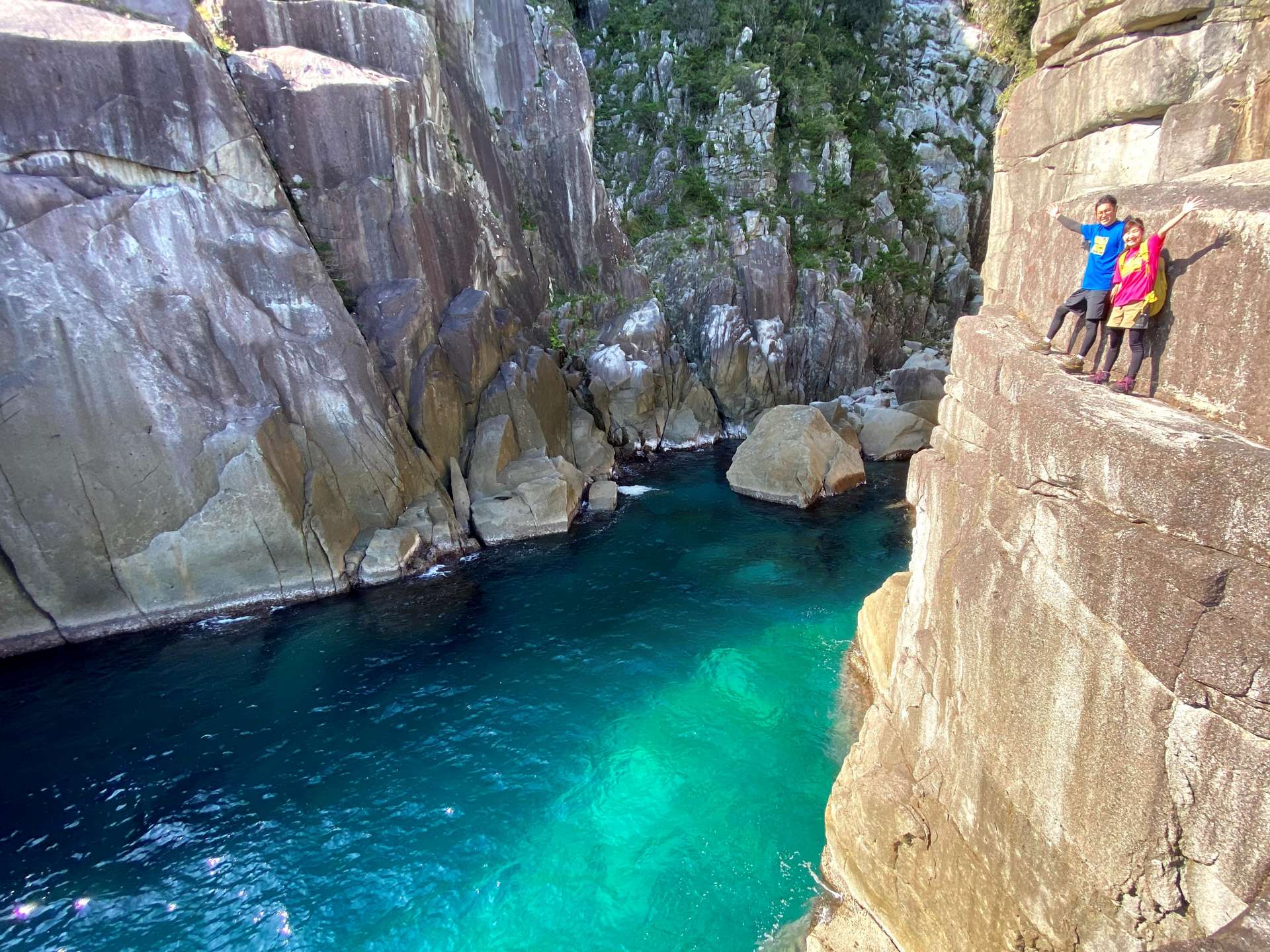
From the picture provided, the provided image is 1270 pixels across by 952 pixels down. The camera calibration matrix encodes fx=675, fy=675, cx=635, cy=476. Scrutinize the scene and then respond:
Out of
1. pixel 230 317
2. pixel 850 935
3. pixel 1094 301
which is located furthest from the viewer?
pixel 230 317

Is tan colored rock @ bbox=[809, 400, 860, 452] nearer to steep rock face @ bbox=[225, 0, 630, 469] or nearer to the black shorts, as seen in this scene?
steep rock face @ bbox=[225, 0, 630, 469]

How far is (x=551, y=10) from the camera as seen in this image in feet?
110

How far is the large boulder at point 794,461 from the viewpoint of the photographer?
23391mm

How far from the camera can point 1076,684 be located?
15.0 ft

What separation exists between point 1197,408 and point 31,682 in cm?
1932

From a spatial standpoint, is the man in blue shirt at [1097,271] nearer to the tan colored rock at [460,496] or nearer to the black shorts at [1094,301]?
the black shorts at [1094,301]

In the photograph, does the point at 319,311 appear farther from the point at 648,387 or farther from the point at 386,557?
the point at 648,387

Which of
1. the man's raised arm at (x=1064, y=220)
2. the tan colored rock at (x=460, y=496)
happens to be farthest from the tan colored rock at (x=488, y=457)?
the man's raised arm at (x=1064, y=220)

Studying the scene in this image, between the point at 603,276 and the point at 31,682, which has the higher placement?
the point at 603,276

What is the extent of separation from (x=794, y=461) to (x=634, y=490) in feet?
19.9

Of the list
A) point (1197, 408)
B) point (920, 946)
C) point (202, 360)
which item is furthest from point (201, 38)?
point (920, 946)

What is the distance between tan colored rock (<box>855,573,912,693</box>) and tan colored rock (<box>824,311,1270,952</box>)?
411 centimetres

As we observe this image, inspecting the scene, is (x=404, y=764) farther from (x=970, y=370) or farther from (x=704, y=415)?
(x=704, y=415)

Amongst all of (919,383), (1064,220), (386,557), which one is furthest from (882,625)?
(919,383)
